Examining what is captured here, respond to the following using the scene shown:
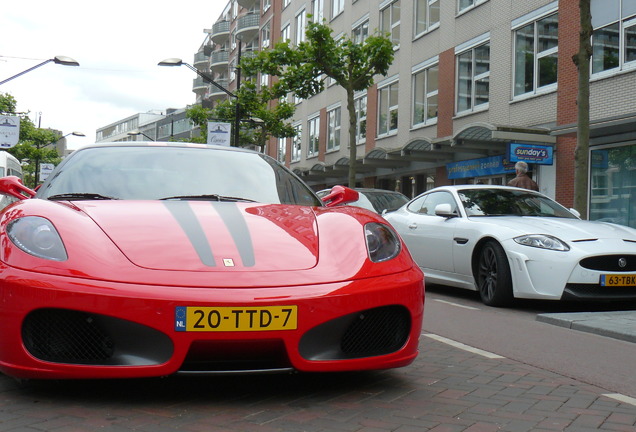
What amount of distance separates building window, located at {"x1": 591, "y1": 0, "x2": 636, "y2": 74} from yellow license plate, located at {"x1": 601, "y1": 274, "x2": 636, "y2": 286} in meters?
10.4

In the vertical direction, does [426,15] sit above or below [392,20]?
below

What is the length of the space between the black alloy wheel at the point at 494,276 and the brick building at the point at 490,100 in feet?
28.1

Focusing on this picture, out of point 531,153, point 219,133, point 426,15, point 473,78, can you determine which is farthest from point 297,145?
point 531,153

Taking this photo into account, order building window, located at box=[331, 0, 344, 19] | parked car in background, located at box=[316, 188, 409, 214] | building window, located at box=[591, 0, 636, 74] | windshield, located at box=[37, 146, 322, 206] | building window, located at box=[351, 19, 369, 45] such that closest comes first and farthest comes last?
windshield, located at box=[37, 146, 322, 206] → parked car in background, located at box=[316, 188, 409, 214] → building window, located at box=[591, 0, 636, 74] → building window, located at box=[351, 19, 369, 45] → building window, located at box=[331, 0, 344, 19]

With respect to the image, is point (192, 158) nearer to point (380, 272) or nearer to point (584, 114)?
point (380, 272)

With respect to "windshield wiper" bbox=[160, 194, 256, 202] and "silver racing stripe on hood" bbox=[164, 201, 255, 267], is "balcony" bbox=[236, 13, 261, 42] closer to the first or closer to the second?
"windshield wiper" bbox=[160, 194, 256, 202]

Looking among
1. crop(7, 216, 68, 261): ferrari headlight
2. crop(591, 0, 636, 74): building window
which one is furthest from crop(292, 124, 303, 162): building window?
crop(7, 216, 68, 261): ferrari headlight

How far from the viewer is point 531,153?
1820cm

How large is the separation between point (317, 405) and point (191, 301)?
70 centimetres

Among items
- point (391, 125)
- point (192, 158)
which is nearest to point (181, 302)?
point (192, 158)

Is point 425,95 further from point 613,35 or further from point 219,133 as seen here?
point 613,35

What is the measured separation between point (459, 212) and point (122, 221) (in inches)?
220

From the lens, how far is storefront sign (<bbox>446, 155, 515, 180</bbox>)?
2031 centimetres

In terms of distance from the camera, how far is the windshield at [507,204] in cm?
827
